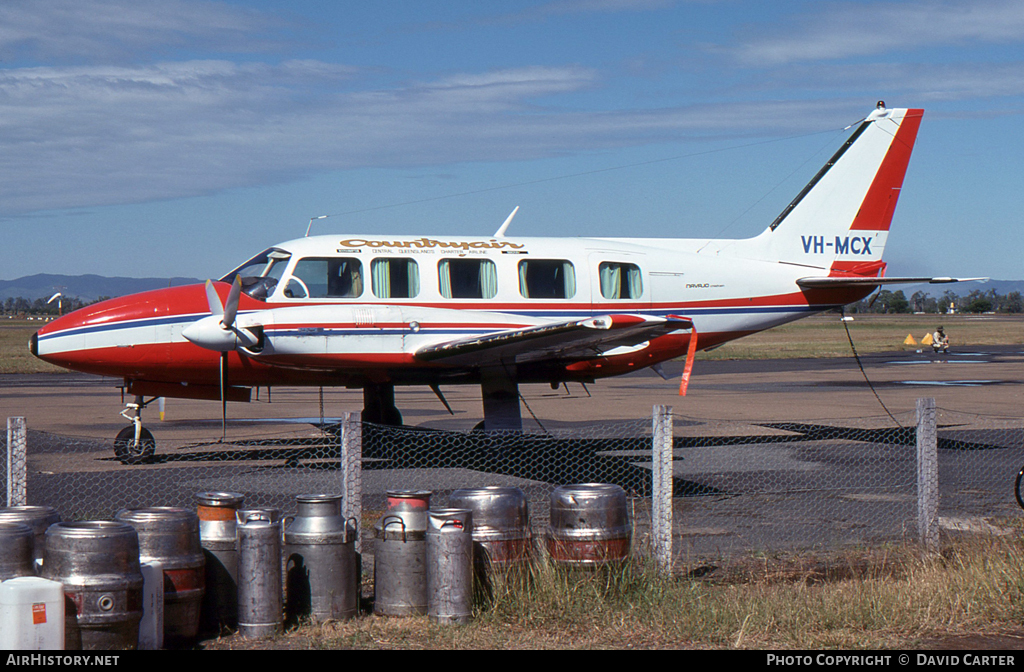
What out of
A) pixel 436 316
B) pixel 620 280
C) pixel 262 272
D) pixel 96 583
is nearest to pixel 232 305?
pixel 262 272

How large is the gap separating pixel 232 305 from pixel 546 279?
16.5 feet

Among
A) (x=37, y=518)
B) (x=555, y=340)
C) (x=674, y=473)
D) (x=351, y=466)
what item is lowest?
(x=674, y=473)

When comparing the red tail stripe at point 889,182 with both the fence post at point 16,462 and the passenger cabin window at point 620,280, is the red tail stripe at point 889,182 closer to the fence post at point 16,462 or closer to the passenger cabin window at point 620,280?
the passenger cabin window at point 620,280

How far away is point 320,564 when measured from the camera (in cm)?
630

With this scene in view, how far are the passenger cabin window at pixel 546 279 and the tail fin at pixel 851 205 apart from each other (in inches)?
169

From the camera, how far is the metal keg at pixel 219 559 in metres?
6.23

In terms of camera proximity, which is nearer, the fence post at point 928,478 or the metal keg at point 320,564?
the metal keg at point 320,564

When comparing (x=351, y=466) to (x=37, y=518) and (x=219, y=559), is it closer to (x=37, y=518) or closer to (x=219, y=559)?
(x=219, y=559)

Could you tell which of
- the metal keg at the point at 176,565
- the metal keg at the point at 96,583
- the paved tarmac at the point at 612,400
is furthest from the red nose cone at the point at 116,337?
the metal keg at the point at 96,583

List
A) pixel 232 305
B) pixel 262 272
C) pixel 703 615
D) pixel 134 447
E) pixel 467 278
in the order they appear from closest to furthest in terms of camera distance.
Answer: pixel 703 615 → pixel 232 305 → pixel 134 447 → pixel 262 272 → pixel 467 278

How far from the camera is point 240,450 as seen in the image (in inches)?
585

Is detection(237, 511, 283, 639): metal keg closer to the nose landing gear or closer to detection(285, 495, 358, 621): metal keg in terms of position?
detection(285, 495, 358, 621): metal keg

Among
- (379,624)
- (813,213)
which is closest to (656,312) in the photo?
(813,213)

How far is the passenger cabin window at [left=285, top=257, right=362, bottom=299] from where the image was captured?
1429 cm
